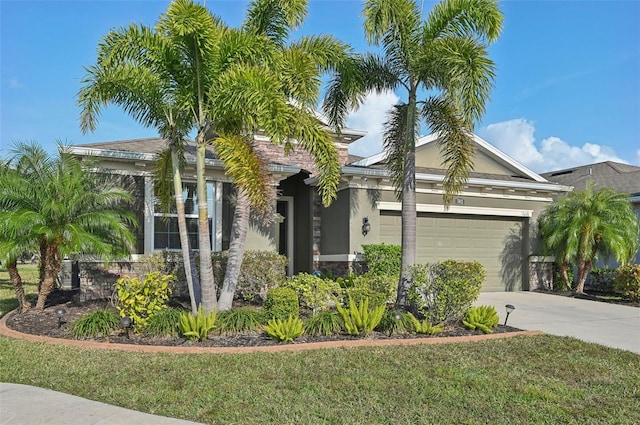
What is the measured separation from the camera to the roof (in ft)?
59.7

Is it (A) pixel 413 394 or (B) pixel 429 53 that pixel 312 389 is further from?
(B) pixel 429 53

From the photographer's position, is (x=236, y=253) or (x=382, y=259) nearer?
(x=236, y=253)

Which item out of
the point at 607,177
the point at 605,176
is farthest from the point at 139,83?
the point at 605,176

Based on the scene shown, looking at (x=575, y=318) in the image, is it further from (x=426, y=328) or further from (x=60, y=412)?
(x=60, y=412)

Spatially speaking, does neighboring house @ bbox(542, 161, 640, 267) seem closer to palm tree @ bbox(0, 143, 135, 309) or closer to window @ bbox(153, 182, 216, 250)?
window @ bbox(153, 182, 216, 250)

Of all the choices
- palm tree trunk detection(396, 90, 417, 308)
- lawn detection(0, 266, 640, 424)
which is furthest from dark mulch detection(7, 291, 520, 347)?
palm tree trunk detection(396, 90, 417, 308)

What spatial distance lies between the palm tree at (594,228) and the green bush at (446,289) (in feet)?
21.4

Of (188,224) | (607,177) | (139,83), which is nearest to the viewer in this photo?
(139,83)

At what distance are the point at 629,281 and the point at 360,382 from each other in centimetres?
1062

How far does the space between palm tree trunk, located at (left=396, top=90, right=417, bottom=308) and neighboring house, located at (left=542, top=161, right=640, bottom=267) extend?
9877 millimetres

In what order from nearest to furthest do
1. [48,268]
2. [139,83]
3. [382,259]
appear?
1. [139,83]
2. [48,268]
3. [382,259]

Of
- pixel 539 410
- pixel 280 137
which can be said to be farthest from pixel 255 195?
pixel 539 410

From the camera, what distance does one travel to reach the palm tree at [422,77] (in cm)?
902

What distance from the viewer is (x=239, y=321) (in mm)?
8117
